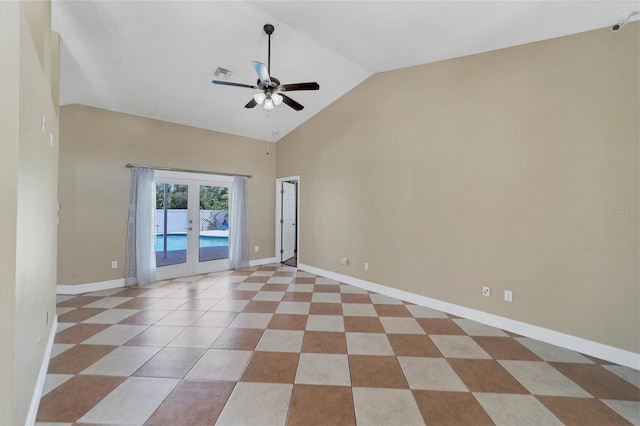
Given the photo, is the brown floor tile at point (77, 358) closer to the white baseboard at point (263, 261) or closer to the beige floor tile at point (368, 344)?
the beige floor tile at point (368, 344)

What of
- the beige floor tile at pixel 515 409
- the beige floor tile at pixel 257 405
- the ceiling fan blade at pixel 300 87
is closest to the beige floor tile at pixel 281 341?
the beige floor tile at pixel 257 405

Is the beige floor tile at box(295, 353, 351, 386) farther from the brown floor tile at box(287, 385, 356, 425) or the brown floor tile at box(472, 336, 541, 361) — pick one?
the brown floor tile at box(472, 336, 541, 361)

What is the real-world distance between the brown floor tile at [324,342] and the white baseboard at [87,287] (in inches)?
148

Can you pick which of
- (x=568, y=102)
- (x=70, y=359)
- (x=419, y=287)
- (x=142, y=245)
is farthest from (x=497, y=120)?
(x=142, y=245)

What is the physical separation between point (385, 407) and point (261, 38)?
4.14m

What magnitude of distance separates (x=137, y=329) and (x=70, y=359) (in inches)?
24.4

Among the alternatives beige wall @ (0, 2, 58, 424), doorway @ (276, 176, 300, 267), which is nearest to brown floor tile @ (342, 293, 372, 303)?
doorway @ (276, 176, 300, 267)

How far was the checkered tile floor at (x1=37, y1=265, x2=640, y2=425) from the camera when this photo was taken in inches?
69.0

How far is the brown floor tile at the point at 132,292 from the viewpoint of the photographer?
4.06 m

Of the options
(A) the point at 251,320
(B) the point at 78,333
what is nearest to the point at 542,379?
(A) the point at 251,320

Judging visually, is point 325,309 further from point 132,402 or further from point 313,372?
point 132,402

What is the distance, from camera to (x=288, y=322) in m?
3.15

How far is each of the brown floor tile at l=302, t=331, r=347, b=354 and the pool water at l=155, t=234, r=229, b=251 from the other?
11.7ft

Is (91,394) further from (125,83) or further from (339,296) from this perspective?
(125,83)
